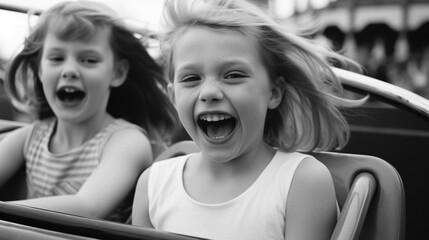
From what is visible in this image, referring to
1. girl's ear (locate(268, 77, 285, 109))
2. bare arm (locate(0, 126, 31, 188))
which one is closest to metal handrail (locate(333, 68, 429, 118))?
girl's ear (locate(268, 77, 285, 109))

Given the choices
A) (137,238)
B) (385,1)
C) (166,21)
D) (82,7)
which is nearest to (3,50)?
(82,7)

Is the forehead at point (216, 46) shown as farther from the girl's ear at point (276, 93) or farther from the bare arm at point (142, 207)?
the bare arm at point (142, 207)

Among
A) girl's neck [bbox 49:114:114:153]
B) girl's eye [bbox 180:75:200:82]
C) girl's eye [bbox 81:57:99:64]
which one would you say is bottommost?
girl's neck [bbox 49:114:114:153]

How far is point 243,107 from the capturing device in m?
1.19

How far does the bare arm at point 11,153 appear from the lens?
1805 mm

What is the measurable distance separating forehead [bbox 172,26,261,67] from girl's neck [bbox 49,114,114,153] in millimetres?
595

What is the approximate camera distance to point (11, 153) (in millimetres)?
1818

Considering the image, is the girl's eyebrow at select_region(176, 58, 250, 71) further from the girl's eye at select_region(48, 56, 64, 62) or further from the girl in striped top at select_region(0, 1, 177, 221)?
the girl's eye at select_region(48, 56, 64, 62)

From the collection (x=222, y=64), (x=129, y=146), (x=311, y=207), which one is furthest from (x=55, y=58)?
(x=311, y=207)

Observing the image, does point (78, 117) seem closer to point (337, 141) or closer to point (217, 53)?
point (217, 53)

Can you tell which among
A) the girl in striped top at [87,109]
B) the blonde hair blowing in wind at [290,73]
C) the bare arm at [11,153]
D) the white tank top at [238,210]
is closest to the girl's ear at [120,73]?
the girl in striped top at [87,109]

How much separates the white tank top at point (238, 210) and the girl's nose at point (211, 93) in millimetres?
206

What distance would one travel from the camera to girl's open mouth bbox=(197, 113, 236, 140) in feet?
3.96

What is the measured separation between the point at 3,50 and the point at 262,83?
1433mm
